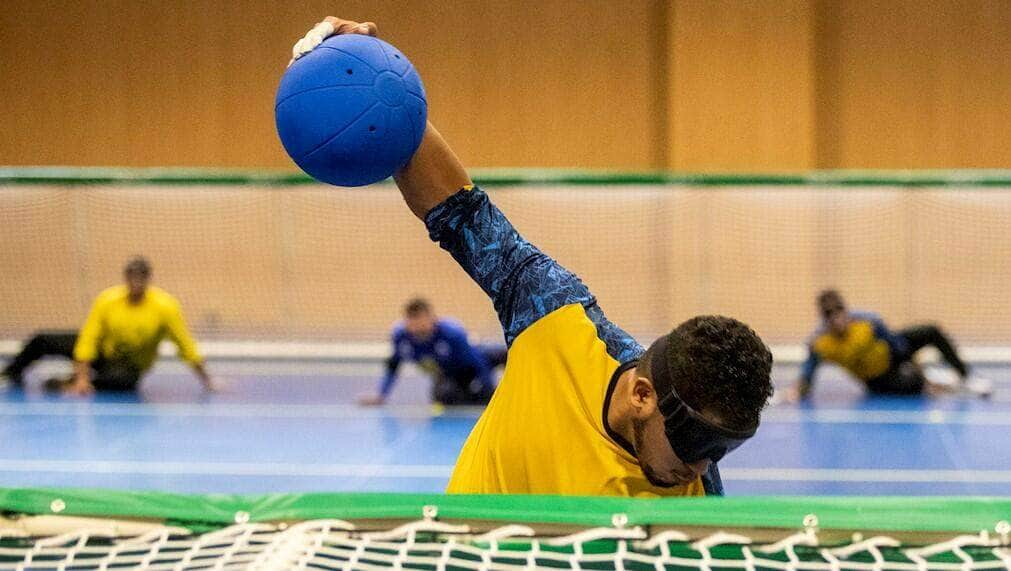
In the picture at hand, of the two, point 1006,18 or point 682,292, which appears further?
point 1006,18

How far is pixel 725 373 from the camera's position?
85.0 inches

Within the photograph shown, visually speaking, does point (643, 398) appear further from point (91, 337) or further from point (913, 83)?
point (913, 83)

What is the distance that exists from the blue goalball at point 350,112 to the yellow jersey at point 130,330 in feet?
30.0

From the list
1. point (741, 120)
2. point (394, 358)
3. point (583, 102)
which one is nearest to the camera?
point (394, 358)

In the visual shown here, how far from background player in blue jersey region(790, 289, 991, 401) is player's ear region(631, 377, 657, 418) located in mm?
9045

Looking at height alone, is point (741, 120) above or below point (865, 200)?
above

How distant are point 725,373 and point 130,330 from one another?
10616 mm

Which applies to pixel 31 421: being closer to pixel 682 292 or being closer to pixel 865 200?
pixel 682 292

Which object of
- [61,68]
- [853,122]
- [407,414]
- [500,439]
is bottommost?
[407,414]

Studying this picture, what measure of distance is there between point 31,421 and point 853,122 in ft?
37.8

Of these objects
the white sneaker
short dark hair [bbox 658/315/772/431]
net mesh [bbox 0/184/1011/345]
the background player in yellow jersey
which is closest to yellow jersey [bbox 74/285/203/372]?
the background player in yellow jersey

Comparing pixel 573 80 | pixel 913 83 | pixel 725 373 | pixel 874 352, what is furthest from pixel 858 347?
pixel 725 373

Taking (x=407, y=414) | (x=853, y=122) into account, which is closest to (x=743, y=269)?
(x=853, y=122)

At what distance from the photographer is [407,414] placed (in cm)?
1066
